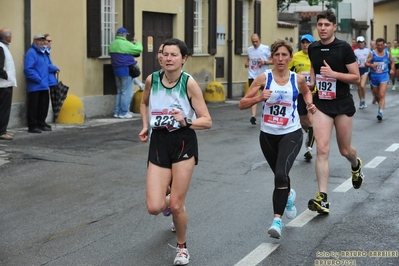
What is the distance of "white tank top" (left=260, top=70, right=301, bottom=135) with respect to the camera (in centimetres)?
760

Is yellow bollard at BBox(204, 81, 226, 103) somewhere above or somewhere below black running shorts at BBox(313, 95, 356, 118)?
above

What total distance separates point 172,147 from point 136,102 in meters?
13.2

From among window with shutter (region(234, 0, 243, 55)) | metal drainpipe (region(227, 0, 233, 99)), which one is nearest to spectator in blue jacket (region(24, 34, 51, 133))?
metal drainpipe (region(227, 0, 233, 99))

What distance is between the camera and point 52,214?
838cm

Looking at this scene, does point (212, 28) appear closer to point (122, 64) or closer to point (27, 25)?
point (122, 64)

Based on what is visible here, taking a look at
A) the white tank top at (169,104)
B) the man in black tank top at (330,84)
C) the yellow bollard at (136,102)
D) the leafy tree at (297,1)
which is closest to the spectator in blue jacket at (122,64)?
the yellow bollard at (136,102)

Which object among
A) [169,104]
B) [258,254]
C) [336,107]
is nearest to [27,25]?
[336,107]

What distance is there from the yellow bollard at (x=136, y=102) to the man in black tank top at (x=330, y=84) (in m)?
11.1

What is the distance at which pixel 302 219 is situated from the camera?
8.05 metres

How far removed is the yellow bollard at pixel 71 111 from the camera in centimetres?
1664

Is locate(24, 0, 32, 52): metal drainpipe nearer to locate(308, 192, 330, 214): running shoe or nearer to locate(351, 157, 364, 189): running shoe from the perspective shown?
locate(351, 157, 364, 189): running shoe

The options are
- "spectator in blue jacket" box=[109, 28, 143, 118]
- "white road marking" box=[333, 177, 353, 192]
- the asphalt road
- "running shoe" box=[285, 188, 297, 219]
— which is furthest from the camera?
"spectator in blue jacket" box=[109, 28, 143, 118]

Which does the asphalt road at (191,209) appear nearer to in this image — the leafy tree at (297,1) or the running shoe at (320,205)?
the running shoe at (320,205)

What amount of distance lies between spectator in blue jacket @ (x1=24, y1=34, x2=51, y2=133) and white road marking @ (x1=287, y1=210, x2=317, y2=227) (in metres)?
7.85
